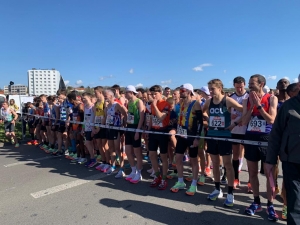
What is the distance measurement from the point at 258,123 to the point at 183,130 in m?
1.47

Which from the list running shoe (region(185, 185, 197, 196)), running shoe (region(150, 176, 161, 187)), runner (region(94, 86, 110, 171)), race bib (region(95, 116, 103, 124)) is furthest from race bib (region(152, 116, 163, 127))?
race bib (region(95, 116, 103, 124))

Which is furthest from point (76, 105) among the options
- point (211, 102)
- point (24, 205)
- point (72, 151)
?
point (211, 102)

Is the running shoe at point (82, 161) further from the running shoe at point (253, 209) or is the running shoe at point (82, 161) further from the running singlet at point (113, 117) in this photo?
the running shoe at point (253, 209)

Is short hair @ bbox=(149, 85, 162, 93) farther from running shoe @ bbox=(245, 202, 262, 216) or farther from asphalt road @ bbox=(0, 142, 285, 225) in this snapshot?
running shoe @ bbox=(245, 202, 262, 216)

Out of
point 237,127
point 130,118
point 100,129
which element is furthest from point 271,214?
point 100,129

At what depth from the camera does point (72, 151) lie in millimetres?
7988

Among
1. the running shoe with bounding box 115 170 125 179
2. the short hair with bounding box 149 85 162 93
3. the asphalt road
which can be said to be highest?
the short hair with bounding box 149 85 162 93

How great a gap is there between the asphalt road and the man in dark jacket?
3.85ft

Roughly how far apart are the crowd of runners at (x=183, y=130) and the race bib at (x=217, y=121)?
0.7 inches

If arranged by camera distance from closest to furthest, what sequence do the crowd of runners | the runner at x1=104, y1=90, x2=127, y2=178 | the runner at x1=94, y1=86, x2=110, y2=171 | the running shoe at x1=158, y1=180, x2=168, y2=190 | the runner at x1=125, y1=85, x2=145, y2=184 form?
the crowd of runners
the running shoe at x1=158, y1=180, x2=168, y2=190
the runner at x1=125, y1=85, x2=145, y2=184
the runner at x1=104, y1=90, x2=127, y2=178
the runner at x1=94, y1=86, x2=110, y2=171

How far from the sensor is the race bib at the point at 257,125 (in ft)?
12.1

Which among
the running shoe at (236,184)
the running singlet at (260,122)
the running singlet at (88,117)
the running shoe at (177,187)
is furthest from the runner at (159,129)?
the running singlet at (88,117)

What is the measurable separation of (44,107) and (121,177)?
5.38m

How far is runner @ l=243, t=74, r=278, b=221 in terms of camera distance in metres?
3.59
